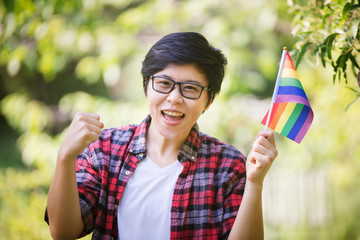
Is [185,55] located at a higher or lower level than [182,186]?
higher

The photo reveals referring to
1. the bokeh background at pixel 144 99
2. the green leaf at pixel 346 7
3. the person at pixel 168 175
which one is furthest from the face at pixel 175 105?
the bokeh background at pixel 144 99

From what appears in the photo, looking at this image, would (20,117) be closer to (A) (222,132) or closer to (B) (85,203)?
(A) (222,132)

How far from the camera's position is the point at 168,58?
1519 mm

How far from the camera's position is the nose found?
1497mm

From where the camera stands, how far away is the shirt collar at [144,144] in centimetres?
160

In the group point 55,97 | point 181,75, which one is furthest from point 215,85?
point 55,97

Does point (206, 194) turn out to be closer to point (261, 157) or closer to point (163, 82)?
point (261, 157)

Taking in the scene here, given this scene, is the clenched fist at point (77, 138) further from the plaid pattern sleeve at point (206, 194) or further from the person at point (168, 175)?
the plaid pattern sleeve at point (206, 194)

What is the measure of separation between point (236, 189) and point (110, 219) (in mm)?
498

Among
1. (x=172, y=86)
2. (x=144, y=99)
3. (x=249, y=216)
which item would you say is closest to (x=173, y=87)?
(x=172, y=86)

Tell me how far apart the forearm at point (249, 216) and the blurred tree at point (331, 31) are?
17.1 inches

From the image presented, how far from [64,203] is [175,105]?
1.74 ft

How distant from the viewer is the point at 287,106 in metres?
1.42

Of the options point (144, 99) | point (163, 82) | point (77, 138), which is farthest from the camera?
point (144, 99)
